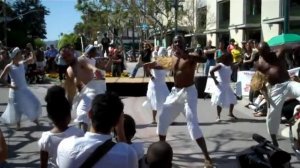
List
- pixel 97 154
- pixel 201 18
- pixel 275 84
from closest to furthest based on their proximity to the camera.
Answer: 1. pixel 97 154
2. pixel 275 84
3. pixel 201 18

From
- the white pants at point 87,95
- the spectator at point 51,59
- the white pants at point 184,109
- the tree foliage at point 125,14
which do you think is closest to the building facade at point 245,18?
the tree foliage at point 125,14

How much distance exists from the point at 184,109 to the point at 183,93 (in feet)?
0.76

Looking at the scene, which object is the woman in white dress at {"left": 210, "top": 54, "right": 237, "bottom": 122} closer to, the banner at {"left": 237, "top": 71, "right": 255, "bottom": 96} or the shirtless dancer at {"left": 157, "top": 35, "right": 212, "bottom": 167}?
the banner at {"left": 237, "top": 71, "right": 255, "bottom": 96}

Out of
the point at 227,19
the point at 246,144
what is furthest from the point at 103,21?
the point at 246,144

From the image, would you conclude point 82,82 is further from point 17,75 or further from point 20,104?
point 20,104

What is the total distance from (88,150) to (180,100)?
424cm

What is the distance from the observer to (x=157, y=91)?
11.4 m

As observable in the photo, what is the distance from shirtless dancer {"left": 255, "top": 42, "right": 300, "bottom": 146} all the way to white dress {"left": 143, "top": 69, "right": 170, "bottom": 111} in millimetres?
3422

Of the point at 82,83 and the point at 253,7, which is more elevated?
the point at 253,7

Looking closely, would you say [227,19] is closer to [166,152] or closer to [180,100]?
[180,100]

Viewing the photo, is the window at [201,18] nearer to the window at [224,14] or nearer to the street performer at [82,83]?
the window at [224,14]

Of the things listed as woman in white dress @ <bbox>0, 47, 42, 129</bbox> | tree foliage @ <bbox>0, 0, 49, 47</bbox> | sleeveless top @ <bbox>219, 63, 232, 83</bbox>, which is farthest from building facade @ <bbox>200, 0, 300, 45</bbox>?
tree foliage @ <bbox>0, 0, 49, 47</bbox>

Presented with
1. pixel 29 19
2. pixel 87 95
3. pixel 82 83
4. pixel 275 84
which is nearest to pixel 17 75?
pixel 82 83

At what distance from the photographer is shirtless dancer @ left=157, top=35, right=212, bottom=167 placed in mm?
7219
